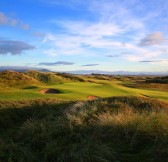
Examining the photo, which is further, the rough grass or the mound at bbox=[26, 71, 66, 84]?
the mound at bbox=[26, 71, 66, 84]

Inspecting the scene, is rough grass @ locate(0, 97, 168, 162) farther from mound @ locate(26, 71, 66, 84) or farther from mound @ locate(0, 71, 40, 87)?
mound @ locate(26, 71, 66, 84)

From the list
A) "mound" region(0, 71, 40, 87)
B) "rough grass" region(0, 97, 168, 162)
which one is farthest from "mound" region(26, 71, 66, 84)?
"rough grass" region(0, 97, 168, 162)

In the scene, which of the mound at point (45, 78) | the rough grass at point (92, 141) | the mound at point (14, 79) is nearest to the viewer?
the rough grass at point (92, 141)

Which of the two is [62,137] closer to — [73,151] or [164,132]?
[73,151]

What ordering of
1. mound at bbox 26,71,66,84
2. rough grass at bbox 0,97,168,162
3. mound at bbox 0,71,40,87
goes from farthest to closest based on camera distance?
1. mound at bbox 26,71,66,84
2. mound at bbox 0,71,40,87
3. rough grass at bbox 0,97,168,162

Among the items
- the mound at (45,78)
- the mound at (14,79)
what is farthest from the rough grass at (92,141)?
the mound at (45,78)

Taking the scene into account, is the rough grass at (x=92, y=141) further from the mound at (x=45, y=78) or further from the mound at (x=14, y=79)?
the mound at (x=45, y=78)

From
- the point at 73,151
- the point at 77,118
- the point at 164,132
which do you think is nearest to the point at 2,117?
the point at 77,118

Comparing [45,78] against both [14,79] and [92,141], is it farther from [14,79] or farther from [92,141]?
[92,141]

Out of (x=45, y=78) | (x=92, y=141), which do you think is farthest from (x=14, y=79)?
(x=92, y=141)

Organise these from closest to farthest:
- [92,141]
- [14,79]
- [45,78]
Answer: [92,141] → [14,79] → [45,78]

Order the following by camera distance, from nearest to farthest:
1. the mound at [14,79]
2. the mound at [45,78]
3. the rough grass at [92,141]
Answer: the rough grass at [92,141] < the mound at [14,79] < the mound at [45,78]

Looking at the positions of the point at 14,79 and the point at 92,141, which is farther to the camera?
the point at 14,79

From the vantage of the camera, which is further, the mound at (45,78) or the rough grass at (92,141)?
the mound at (45,78)
